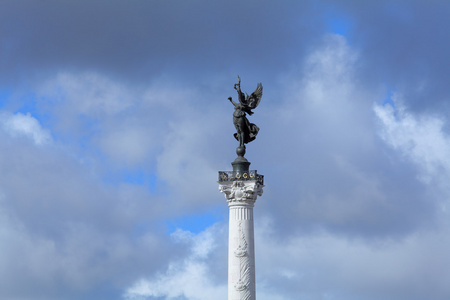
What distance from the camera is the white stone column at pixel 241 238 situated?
6988 centimetres

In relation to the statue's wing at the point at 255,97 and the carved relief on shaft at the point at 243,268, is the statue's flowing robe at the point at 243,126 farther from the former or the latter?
the carved relief on shaft at the point at 243,268

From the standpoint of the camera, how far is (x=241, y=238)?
70.2 meters

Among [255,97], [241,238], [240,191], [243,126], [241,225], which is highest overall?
[255,97]

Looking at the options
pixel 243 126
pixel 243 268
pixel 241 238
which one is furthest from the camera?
pixel 243 126

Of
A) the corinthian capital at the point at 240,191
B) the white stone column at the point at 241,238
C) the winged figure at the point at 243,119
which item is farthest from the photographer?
the winged figure at the point at 243,119

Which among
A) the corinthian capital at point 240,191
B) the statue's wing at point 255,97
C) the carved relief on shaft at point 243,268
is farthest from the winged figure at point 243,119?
the carved relief on shaft at point 243,268

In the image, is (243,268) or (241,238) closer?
(243,268)

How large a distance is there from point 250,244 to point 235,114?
9.64m

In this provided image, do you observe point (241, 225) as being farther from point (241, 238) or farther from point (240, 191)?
point (240, 191)

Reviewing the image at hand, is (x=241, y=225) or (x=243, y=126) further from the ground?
(x=243, y=126)

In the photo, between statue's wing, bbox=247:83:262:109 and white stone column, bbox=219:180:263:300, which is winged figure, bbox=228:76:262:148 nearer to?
statue's wing, bbox=247:83:262:109

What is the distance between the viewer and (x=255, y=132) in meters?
73.6

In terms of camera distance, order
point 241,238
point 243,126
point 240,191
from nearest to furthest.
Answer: point 241,238 < point 240,191 < point 243,126

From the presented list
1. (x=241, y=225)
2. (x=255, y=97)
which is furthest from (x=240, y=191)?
(x=255, y=97)
